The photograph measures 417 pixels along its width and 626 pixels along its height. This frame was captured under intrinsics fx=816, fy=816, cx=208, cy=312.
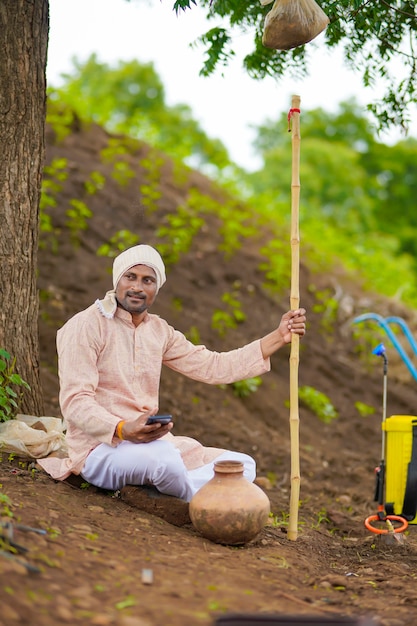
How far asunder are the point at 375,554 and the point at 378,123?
311 cm

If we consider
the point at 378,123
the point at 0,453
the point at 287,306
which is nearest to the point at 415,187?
the point at 287,306

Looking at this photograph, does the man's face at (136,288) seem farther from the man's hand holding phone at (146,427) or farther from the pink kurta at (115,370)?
the man's hand holding phone at (146,427)

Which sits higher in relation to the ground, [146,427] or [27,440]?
[146,427]

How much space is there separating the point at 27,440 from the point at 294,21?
2.83 meters

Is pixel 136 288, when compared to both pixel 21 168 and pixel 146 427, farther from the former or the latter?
pixel 21 168

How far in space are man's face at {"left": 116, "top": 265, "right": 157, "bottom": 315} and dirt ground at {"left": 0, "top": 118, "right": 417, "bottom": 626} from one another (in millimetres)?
1080

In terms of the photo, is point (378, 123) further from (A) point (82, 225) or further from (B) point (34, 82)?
(A) point (82, 225)

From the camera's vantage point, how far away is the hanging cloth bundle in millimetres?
4461

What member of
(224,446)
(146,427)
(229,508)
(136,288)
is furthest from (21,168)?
(224,446)

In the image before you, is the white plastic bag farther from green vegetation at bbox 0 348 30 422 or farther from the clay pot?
Answer: the clay pot

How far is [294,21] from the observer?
4461 millimetres

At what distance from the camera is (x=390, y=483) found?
17.3 ft

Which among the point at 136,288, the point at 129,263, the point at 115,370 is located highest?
the point at 129,263

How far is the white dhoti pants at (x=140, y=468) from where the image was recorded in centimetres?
436
